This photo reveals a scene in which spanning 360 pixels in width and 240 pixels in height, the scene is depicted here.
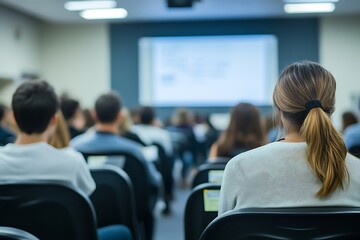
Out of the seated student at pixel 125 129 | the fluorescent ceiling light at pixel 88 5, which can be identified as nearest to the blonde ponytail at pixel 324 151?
the seated student at pixel 125 129

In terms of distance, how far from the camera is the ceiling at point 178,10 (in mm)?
8453

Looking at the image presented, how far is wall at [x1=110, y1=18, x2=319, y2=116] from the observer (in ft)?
33.4

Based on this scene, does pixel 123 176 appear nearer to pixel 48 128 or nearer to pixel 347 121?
pixel 48 128

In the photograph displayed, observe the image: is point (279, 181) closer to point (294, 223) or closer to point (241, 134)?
point (294, 223)

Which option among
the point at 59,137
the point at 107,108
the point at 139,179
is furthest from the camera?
the point at 107,108

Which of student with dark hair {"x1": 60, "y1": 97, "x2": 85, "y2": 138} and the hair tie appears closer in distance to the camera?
the hair tie

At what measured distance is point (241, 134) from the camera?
134 inches

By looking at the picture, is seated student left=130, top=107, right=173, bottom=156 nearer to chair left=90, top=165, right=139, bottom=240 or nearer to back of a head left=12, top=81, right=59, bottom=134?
chair left=90, top=165, right=139, bottom=240

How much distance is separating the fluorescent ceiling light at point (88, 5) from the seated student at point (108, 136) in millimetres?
4801

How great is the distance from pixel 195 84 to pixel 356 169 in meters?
8.88

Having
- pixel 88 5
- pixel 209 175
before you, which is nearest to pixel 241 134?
pixel 209 175

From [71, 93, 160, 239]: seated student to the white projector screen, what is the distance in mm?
6622

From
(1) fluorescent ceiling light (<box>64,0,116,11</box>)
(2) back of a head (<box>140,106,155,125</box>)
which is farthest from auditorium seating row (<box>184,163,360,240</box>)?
(1) fluorescent ceiling light (<box>64,0,116,11</box>)

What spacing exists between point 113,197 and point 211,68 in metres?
8.01
